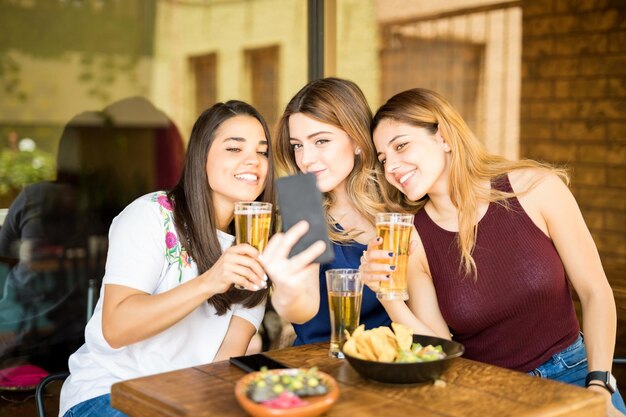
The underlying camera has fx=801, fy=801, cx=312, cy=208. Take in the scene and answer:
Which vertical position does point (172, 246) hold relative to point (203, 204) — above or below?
below

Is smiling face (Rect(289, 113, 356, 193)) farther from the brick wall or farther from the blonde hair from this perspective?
the brick wall

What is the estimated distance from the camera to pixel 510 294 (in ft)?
8.54

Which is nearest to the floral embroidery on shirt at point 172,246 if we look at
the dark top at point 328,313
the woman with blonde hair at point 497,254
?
the dark top at point 328,313

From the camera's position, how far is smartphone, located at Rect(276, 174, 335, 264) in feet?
6.22

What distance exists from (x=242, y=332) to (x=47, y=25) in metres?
2.53

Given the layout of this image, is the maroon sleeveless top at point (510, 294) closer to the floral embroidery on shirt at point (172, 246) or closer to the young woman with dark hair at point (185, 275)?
the young woman with dark hair at point (185, 275)

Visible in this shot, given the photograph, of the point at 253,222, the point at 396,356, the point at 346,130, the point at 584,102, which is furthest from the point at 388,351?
the point at 584,102

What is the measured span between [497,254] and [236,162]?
929 millimetres

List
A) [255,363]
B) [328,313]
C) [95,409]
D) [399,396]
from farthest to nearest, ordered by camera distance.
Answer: [328,313] < [95,409] < [255,363] < [399,396]

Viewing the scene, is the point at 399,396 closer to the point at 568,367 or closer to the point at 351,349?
the point at 351,349

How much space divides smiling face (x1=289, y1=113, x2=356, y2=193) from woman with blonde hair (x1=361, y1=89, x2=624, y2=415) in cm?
21

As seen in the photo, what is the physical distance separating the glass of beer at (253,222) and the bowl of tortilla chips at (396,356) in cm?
38

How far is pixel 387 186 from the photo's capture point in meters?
3.04

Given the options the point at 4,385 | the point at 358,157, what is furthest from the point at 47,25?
the point at 358,157
